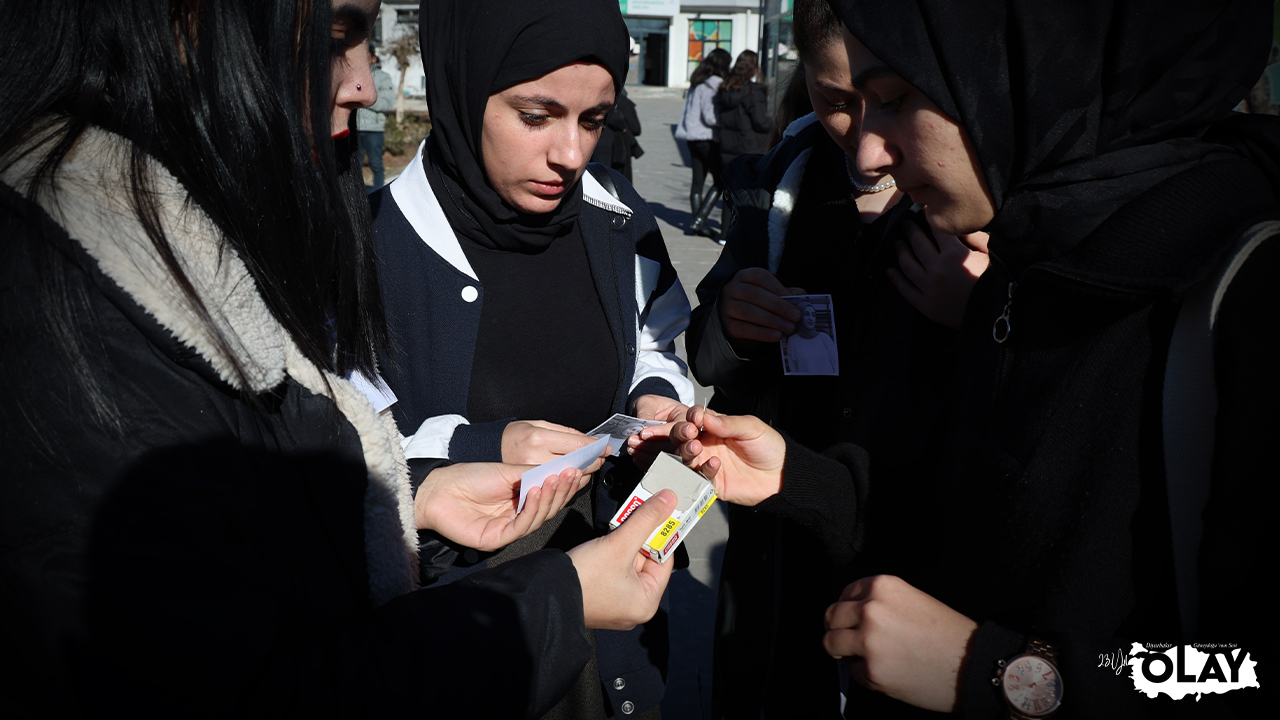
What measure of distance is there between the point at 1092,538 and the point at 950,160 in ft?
2.06

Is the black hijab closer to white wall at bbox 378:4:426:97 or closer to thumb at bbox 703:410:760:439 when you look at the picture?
thumb at bbox 703:410:760:439

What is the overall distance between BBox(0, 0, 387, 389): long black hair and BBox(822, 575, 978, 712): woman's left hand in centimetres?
93

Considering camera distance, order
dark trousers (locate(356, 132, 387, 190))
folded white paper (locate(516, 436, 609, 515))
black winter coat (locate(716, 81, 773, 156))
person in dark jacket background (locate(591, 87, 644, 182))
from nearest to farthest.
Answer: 1. folded white paper (locate(516, 436, 609, 515))
2. person in dark jacket background (locate(591, 87, 644, 182))
3. black winter coat (locate(716, 81, 773, 156))
4. dark trousers (locate(356, 132, 387, 190))

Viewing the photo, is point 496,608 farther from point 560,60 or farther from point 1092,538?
point 560,60

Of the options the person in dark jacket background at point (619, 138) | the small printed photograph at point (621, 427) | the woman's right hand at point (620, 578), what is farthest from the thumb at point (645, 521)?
the person in dark jacket background at point (619, 138)

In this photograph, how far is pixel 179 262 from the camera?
3.05 feet

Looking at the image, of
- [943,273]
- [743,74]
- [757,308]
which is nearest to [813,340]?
[757,308]

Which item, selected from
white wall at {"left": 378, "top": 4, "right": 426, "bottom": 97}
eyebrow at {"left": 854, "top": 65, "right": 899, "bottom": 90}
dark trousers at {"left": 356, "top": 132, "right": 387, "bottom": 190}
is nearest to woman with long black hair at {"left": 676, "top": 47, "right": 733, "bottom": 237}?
dark trousers at {"left": 356, "top": 132, "right": 387, "bottom": 190}

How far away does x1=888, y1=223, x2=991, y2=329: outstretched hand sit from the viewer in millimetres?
1719

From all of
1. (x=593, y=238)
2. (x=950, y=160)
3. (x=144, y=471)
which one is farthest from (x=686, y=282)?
(x=144, y=471)

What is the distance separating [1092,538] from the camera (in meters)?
1.08

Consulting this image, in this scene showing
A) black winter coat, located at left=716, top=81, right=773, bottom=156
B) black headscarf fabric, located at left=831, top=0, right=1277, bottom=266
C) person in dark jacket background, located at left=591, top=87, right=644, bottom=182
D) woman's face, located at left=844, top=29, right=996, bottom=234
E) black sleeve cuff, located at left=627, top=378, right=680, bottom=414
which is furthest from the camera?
black winter coat, located at left=716, top=81, right=773, bottom=156

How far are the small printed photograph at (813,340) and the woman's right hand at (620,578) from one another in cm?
74

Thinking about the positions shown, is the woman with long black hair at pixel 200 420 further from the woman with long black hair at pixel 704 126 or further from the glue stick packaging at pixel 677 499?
the woman with long black hair at pixel 704 126
